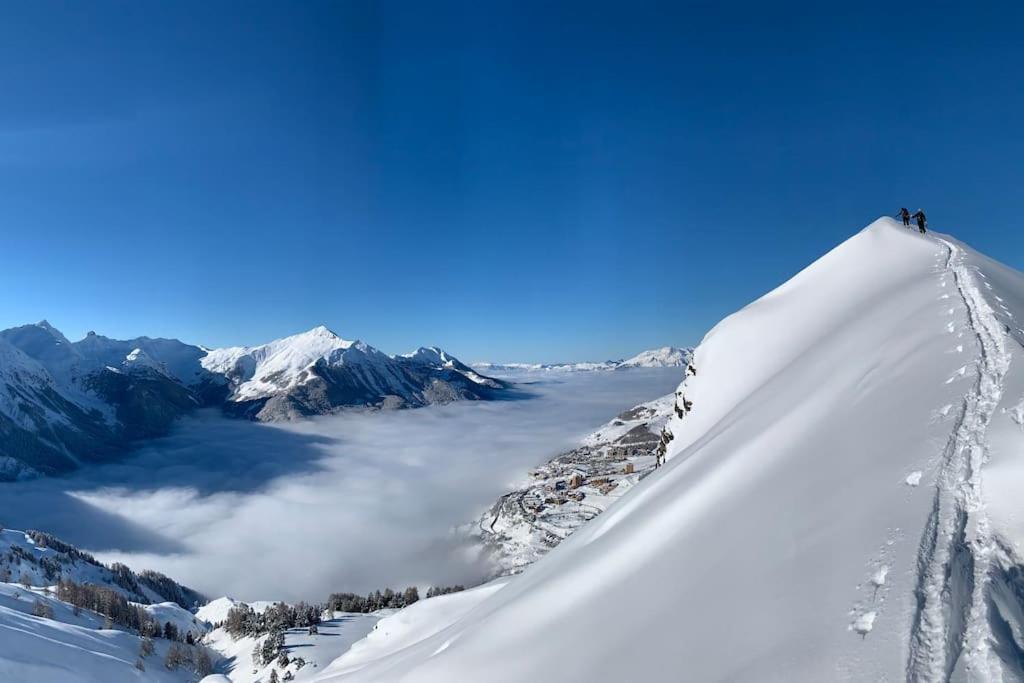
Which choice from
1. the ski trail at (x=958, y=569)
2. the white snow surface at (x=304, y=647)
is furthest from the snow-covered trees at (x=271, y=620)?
the ski trail at (x=958, y=569)

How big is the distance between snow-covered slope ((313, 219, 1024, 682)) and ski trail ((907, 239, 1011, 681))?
0.02 meters

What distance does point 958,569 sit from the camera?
627cm

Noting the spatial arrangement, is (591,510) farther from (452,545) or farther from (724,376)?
(724,376)

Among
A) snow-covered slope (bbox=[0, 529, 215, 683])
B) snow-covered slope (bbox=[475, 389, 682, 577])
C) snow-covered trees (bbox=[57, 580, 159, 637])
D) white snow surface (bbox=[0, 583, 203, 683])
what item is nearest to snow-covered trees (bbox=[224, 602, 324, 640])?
snow-covered slope (bbox=[0, 529, 215, 683])

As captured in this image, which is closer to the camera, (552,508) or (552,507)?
(552,508)

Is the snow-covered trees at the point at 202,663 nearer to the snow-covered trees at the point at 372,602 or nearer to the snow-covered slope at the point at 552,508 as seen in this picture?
the snow-covered trees at the point at 372,602

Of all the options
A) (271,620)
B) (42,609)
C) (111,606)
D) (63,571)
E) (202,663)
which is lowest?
(202,663)

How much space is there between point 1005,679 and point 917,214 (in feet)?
151

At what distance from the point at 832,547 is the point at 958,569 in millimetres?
1619

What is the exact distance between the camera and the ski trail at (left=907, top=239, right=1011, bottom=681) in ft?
17.3

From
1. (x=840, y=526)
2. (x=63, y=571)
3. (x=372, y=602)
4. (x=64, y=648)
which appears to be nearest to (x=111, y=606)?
(x=64, y=648)

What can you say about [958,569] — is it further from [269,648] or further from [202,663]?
[202,663]

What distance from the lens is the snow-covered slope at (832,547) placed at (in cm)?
593

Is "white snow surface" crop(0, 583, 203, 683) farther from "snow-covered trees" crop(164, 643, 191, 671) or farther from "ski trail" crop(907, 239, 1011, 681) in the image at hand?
"ski trail" crop(907, 239, 1011, 681)
